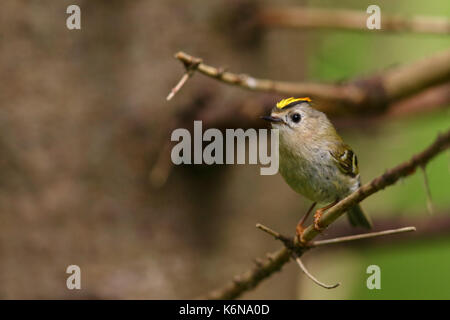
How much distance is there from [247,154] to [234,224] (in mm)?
374

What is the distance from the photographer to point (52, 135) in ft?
9.83

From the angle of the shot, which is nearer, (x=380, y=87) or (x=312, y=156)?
(x=312, y=156)

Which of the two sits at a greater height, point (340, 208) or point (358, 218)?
point (358, 218)

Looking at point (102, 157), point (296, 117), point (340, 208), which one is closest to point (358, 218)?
point (296, 117)

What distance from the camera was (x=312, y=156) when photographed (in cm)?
238

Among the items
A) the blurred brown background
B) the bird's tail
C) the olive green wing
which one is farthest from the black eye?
the bird's tail

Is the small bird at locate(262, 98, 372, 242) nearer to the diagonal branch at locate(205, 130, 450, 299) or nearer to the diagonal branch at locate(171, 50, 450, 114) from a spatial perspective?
the diagonal branch at locate(171, 50, 450, 114)

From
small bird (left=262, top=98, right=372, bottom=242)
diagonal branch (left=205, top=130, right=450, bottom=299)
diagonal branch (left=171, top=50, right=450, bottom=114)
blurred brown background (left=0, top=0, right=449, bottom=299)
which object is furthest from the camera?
blurred brown background (left=0, top=0, right=449, bottom=299)

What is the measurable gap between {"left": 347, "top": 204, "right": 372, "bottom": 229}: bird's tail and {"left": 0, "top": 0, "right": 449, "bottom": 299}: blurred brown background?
2.03 feet

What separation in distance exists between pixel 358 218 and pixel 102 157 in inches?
49.3

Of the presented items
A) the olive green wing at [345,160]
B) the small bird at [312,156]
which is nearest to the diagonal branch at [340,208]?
the small bird at [312,156]

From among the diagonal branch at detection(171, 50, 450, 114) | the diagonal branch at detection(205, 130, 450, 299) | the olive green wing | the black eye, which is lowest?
the diagonal branch at detection(205, 130, 450, 299)

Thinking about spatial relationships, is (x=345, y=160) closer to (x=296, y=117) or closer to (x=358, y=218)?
(x=296, y=117)

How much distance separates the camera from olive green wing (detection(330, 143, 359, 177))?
2369 mm
